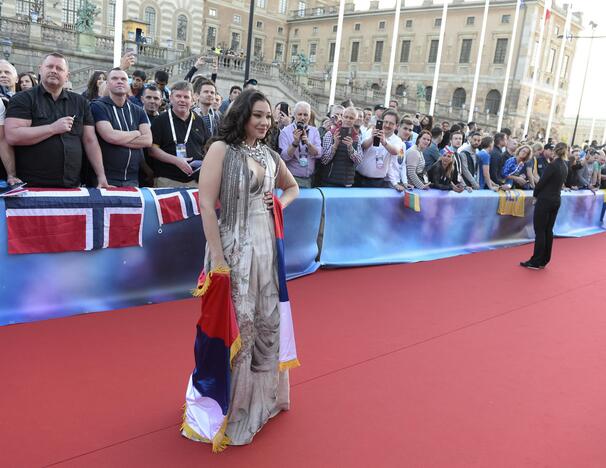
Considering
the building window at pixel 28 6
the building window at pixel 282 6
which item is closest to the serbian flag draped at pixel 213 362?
the building window at pixel 28 6

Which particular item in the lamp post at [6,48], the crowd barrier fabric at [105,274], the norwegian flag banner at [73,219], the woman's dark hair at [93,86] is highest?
the lamp post at [6,48]

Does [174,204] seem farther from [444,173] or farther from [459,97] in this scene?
[459,97]

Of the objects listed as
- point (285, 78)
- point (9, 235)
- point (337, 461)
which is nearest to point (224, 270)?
point (337, 461)

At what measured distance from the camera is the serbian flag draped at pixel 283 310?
9.16ft

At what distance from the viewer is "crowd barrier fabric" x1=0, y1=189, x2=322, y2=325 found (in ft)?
12.9

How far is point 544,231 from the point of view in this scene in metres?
7.30

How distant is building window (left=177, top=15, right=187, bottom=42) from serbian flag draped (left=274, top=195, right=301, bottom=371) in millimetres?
47926

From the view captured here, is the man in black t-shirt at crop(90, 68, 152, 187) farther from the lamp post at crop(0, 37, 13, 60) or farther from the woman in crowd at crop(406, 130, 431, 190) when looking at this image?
the lamp post at crop(0, 37, 13, 60)

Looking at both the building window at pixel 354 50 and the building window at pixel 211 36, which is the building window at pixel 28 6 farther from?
the building window at pixel 354 50

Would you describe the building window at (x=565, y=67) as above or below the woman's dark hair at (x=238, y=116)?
above

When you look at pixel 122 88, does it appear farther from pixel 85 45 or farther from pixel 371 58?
pixel 371 58

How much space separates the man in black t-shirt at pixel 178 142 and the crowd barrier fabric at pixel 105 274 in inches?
20.5

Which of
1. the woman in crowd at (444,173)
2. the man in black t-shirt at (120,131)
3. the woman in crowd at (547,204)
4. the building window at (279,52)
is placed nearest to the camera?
the man in black t-shirt at (120,131)

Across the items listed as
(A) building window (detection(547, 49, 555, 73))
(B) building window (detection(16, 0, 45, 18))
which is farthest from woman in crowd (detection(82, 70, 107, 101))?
(A) building window (detection(547, 49, 555, 73))
